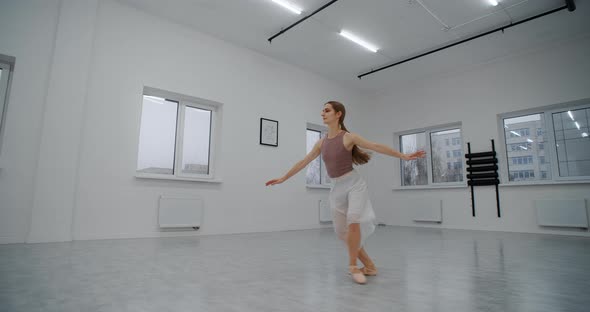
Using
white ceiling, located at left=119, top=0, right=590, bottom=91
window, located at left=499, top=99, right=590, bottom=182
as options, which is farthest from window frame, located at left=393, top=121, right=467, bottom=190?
white ceiling, located at left=119, top=0, right=590, bottom=91

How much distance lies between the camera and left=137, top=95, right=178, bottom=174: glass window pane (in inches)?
185

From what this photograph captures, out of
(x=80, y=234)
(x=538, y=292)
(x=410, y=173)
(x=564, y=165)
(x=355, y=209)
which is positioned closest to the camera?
(x=538, y=292)

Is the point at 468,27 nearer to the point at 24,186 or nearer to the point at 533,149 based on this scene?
the point at 533,149

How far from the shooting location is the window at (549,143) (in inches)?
216

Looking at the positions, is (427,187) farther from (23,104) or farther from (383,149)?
(23,104)

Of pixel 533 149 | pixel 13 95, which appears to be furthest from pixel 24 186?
pixel 533 149

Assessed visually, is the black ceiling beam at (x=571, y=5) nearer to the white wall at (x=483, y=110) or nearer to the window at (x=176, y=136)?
the white wall at (x=483, y=110)

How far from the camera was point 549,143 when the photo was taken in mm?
5785

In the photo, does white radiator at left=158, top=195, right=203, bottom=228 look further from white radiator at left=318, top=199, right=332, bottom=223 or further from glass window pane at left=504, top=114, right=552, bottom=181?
glass window pane at left=504, top=114, right=552, bottom=181

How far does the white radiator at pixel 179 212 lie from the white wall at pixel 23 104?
1.47m

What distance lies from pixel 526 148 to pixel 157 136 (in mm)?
6688

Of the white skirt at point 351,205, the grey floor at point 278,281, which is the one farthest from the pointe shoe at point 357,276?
the white skirt at point 351,205

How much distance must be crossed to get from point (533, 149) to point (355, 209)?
567 cm

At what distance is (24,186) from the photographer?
3.59 meters
